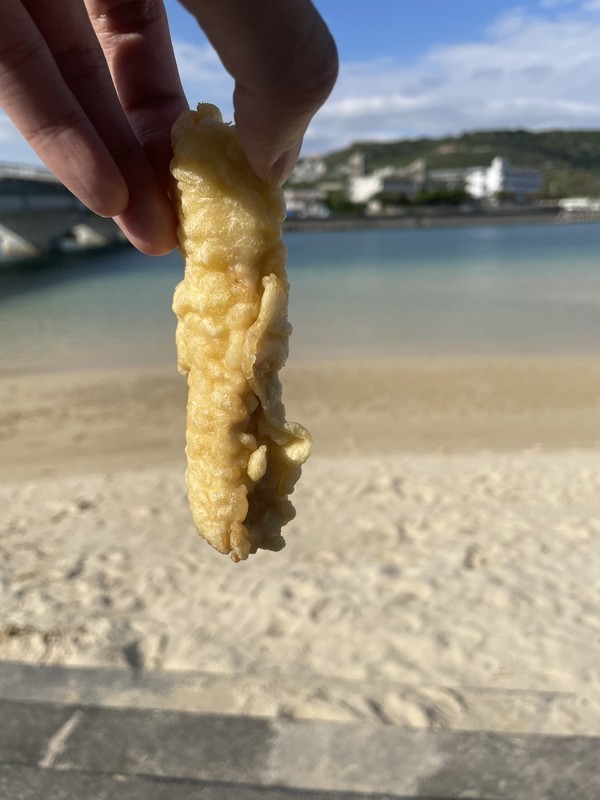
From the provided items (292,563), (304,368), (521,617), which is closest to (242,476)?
(521,617)

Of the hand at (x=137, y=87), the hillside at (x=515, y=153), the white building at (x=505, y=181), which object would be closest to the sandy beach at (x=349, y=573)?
the hand at (x=137, y=87)

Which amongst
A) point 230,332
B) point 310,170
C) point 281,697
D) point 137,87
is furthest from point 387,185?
point 230,332

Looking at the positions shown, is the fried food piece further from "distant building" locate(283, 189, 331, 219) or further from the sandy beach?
"distant building" locate(283, 189, 331, 219)

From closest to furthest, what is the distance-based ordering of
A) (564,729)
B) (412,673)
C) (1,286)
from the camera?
(564,729), (412,673), (1,286)

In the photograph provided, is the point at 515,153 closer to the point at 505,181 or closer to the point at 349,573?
the point at 505,181

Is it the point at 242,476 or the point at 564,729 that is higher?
the point at 242,476

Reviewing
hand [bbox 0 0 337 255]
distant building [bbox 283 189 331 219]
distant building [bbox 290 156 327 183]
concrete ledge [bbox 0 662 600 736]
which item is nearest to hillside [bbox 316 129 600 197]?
distant building [bbox 290 156 327 183]

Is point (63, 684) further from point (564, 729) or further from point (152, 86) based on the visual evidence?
point (152, 86)
